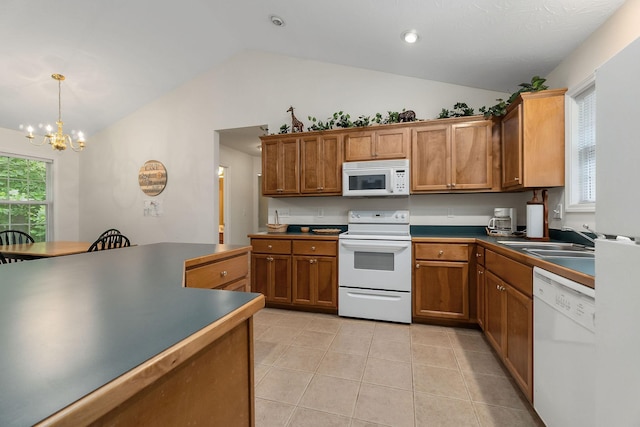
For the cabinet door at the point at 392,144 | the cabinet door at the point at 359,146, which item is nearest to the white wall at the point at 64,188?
the cabinet door at the point at 359,146

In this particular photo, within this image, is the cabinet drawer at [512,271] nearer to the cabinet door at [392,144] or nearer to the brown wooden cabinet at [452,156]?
the brown wooden cabinet at [452,156]

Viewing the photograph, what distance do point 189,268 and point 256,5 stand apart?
2.70 m

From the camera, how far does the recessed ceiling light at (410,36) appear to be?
2.48m

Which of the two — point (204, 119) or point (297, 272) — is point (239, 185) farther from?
point (297, 272)

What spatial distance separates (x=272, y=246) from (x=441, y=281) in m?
1.81

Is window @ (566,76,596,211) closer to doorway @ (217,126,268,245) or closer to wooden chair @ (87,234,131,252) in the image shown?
doorway @ (217,126,268,245)

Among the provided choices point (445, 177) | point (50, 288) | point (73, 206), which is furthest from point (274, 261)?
point (73, 206)

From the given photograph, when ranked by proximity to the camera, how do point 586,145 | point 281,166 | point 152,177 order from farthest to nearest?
point 152,177
point 281,166
point 586,145

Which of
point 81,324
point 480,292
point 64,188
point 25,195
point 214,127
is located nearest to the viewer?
point 81,324

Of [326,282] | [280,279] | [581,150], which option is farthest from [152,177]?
[581,150]

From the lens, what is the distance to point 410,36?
2.53m

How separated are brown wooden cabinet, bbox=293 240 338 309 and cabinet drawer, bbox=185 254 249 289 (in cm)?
113

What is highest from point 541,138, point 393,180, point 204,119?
point 204,119

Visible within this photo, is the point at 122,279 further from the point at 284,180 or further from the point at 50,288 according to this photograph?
the point at 284,180
